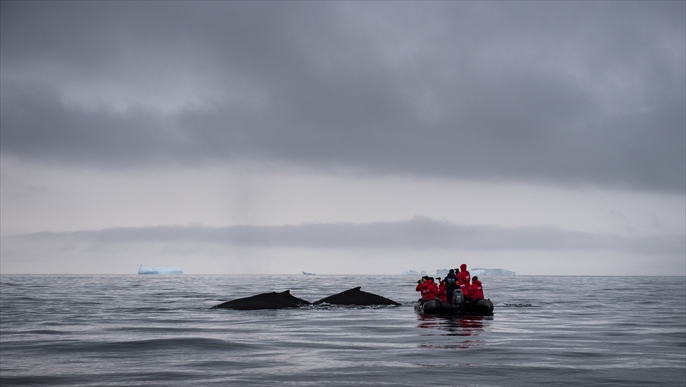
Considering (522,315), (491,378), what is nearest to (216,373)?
(491,378)

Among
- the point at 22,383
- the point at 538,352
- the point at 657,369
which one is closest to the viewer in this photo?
the point at 22,383

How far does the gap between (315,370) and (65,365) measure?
5.91 m

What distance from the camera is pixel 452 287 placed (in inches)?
1347

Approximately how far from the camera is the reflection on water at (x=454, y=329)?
20.0 metres

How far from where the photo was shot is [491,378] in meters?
13.9

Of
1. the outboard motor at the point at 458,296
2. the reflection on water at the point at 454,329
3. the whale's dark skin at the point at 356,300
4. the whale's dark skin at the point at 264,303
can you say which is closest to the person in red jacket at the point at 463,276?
the outboard motor at the point at 458,296

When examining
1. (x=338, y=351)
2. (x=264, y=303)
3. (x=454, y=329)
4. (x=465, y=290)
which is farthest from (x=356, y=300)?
(x=338, y=351)

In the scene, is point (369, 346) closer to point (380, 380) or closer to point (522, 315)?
point (380, 380)

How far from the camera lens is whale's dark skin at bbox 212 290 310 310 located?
4000cm

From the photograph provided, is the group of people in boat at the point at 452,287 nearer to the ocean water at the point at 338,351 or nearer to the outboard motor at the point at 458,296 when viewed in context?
the outboard motor at the point at 458,296

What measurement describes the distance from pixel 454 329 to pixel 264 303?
57.4 ft

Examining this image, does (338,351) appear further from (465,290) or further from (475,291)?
(465,290)

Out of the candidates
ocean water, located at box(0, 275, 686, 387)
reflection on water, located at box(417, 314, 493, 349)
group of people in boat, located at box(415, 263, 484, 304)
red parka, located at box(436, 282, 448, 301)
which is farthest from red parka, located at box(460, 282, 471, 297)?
ocean water, located at box(0, 275, 686, 387)

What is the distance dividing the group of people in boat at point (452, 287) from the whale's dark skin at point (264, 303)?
9.35 m
